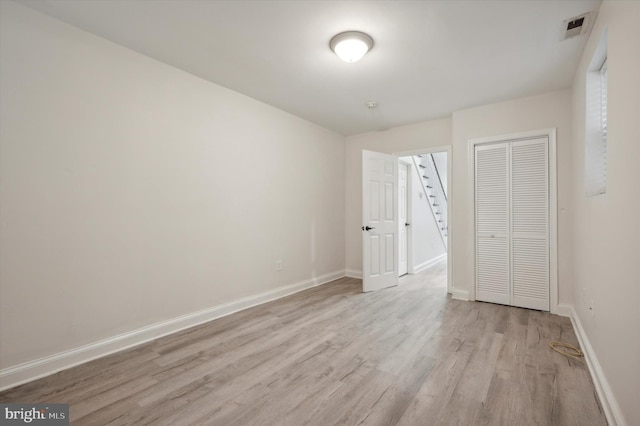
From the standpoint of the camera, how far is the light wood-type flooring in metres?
1.68

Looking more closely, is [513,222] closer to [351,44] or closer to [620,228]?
[620,228]

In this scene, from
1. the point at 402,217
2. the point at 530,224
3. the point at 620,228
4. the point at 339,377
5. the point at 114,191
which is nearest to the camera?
the point at 620,228

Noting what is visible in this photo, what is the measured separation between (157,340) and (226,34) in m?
2.71

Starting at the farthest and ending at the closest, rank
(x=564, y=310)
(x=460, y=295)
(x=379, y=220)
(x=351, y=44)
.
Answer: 1. (x=379, y=220)
2. (x=460, y=295)
3. (x=564, y=310)
4. (x=351, y=44)

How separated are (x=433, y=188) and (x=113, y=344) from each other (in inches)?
250

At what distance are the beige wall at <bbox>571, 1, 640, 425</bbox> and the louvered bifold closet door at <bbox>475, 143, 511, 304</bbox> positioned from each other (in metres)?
1.42

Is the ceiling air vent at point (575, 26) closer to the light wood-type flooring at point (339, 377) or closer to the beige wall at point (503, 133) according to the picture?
the beige wall at point (503, 133)

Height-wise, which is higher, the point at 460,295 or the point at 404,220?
the point at 404,220

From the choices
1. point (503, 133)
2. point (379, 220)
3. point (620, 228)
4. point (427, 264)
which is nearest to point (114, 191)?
point (379, 220)

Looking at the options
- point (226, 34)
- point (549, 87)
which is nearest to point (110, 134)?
point (226, 34)

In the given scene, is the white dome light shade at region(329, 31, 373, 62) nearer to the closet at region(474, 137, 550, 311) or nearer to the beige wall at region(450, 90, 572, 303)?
the beige wall at region(450, 90, 572, 303)

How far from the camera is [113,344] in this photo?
7.95ft

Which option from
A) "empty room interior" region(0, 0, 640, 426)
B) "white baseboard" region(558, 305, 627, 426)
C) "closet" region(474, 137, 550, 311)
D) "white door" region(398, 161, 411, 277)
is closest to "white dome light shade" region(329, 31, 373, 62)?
"empty room interior" region(0, 0, 640, 426)

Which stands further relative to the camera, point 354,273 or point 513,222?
point 354,273
